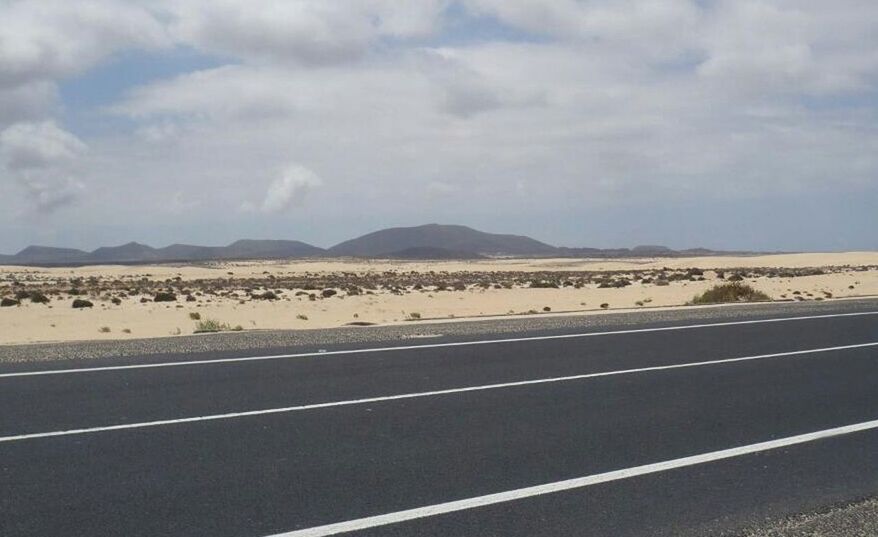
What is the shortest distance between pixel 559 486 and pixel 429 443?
5.63ft

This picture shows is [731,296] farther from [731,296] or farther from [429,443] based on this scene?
[429,443]

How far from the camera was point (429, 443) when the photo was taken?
8.68 m

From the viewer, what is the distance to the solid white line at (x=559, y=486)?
6.31 meters

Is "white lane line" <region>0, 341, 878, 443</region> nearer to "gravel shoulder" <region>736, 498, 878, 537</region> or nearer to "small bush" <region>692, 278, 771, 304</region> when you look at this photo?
"gravel shoulder" <region>736, 498, 878, 537</region>

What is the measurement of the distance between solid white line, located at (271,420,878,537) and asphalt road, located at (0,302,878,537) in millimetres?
27

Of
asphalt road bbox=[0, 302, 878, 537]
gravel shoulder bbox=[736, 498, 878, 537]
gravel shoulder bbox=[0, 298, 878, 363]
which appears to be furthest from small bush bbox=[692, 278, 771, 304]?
gravel shoulder bbox=[736, 498, 878, 537]

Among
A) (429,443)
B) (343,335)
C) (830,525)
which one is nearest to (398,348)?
(343,335)

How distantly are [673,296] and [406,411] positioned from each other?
3559 centimetres

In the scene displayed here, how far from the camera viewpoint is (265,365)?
45.1 feet

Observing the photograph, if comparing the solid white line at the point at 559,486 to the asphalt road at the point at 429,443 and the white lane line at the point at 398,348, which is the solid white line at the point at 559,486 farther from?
the white lane line at the point at 398,348

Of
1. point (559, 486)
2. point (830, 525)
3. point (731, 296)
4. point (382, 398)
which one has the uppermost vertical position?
point (731, 296)

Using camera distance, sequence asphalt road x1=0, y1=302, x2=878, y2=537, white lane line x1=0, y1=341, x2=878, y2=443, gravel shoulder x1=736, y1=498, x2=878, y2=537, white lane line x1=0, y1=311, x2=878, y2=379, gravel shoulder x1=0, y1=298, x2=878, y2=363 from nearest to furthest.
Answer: gravel shoulder x1=736, y1=498, x2=878, y2=537 < asphalt road x1=0, y1=302, x2=878, y2=537 < white lane line x1=0, y1=341, x2=878, y2=443 < white lane line x1=0, y1=311, x2=878, y2=379 < gravel shoulder x1=0, y1=298, x2=878, y2=363

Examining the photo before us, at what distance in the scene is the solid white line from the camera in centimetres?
631

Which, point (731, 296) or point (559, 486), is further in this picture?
point (731, 296)
